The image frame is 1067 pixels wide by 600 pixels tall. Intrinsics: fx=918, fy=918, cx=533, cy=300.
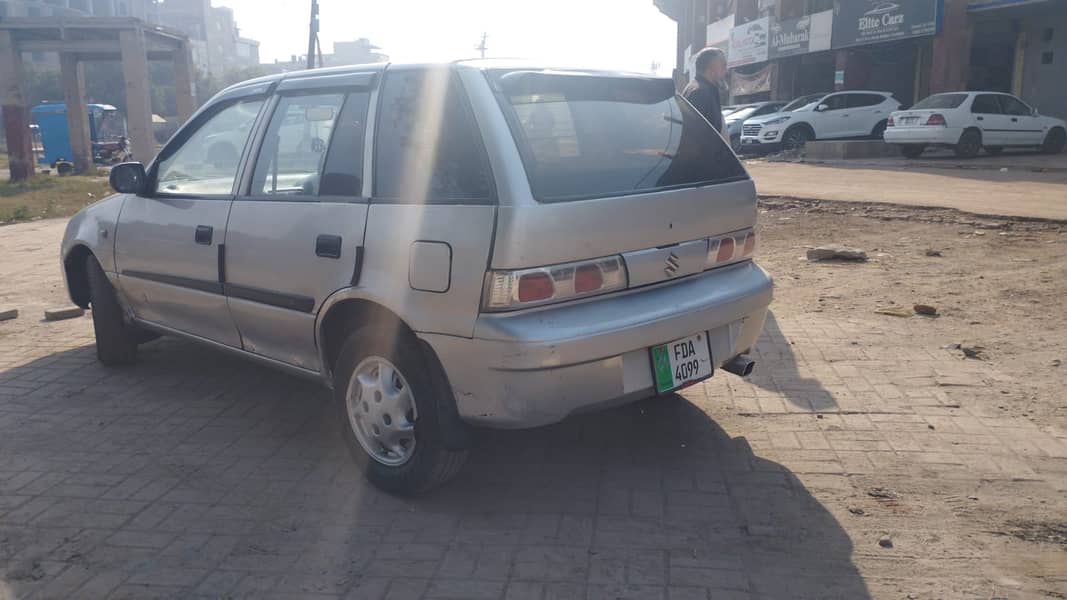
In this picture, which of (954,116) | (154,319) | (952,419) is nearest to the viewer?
(952,419)

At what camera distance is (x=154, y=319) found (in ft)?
17.4

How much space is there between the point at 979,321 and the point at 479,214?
443 centimetres

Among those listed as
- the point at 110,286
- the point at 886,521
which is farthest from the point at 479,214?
the point at 110,286

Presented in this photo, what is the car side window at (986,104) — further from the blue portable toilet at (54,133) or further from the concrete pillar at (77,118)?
the blue portable toilet at (54,133)

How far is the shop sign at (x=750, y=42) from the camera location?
36.2 metres

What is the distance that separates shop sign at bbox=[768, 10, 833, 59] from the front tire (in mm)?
30517

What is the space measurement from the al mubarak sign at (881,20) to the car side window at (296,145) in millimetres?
26194

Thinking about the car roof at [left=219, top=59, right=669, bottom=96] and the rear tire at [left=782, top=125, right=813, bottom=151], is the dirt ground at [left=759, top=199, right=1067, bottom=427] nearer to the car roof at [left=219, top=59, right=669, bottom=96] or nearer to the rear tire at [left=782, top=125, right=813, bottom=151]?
the car roof at [left=219, top=59, right=669, bottom=96]

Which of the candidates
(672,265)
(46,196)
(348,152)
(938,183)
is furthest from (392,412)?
(46,196)

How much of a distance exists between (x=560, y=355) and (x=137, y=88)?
25.8 m

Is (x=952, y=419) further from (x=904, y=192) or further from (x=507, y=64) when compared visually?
(x=904, y=192)

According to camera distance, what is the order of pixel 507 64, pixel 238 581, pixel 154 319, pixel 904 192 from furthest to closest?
pixel 904 192, pixel 154 319, pixel 507 64, pixel 238 581

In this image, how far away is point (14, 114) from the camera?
77.9 feet

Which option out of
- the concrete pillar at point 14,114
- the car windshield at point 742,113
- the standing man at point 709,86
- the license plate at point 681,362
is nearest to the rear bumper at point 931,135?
the car windshield at point 742,113
